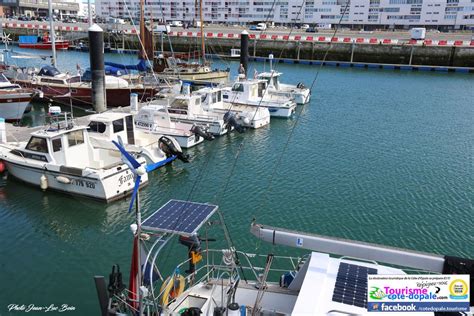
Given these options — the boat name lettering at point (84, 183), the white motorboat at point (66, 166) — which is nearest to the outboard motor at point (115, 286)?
the white motorboat at point (66, 166)

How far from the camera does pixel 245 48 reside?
42312 millimetres

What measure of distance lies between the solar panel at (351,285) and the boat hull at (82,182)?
37.0 ft

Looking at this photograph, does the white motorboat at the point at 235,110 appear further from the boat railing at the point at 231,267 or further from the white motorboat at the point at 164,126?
the boat railing at the point at 231,267

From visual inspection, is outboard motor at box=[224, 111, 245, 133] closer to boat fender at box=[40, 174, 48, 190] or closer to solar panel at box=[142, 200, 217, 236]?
boat fender at box=[40, 174, 48, 190]

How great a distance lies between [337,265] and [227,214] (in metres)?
9.03

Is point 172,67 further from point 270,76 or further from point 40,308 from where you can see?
point 40,308

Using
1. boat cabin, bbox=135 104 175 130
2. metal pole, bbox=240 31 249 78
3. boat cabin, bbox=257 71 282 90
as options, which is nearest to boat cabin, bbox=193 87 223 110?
boat cabin, bbox=135 104 175 130

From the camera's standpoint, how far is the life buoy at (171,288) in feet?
26.1

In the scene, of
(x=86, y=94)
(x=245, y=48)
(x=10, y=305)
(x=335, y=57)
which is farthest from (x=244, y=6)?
(x=10, y=305)

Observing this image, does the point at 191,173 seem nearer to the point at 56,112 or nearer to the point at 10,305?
the point at 56,112

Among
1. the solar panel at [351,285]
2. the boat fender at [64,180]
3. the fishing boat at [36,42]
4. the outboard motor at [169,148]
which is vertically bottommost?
the boat fender at [64,180]

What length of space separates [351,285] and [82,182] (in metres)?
12.6

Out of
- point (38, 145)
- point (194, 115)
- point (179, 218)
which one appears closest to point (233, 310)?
point (179, 218)

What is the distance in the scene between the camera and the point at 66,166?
1702 cm
